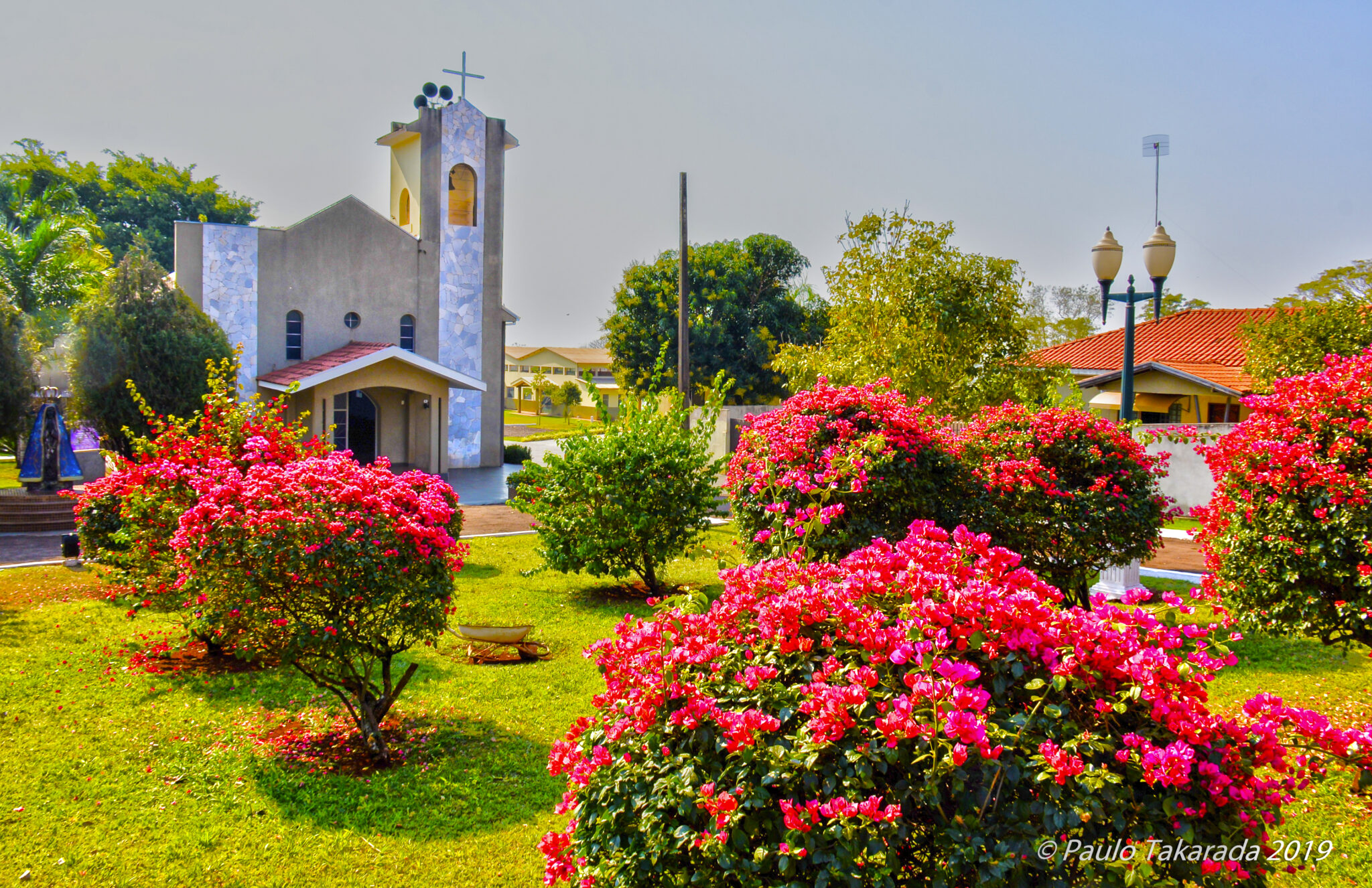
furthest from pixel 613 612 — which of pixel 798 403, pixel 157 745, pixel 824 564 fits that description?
pixel 824 564

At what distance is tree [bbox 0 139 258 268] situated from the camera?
43.4 meters

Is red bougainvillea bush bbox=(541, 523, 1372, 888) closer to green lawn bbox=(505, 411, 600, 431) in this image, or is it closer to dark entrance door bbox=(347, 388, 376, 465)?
dark entrance door bbox=(347, 388, 376, 465)

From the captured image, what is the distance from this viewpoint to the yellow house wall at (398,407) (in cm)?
2100

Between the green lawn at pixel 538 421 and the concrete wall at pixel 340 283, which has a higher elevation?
the concrete wall at pixel 340 283

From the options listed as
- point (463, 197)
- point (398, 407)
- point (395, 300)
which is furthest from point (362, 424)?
point (463, 197)

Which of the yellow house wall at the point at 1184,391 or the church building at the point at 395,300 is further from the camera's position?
the yellow house wall at the point at 1184,391

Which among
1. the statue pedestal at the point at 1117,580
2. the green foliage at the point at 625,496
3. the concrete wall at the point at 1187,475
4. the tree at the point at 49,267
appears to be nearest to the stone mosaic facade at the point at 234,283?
the tree at the point at 49,267

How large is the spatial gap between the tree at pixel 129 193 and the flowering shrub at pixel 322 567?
44.3 meters

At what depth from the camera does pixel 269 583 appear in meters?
5.34

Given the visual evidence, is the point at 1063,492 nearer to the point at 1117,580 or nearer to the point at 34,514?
the point at 1117,580

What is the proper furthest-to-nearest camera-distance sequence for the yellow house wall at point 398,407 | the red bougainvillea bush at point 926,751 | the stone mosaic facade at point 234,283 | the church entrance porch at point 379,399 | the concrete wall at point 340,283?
1. the concrete wall at point 340,283
2. the stone mosaic facade at point 234,283
3. the yellow house wall at point 398,407
4. the church entrance porch at point 379,399
5. the red bougainvillea bush at point 926,751

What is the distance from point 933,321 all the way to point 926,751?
13.2m

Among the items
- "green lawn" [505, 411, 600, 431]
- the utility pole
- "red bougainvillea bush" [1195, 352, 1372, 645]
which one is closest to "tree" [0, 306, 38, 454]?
the utility pole

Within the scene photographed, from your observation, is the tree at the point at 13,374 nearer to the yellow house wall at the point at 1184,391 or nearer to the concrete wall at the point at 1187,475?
the concrete wall at the point at 1187,475
